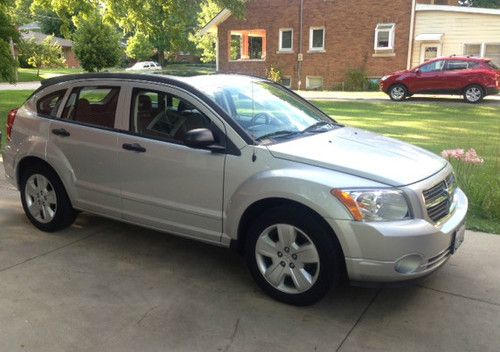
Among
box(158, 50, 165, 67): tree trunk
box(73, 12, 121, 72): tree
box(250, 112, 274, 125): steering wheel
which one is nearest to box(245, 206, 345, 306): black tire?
box(250, 112, 274, 125): steering wheel

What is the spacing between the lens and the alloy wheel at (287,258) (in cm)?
364

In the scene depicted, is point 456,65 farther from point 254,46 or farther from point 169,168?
point 169,168

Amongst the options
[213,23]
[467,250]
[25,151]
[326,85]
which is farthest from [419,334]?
[213,23]

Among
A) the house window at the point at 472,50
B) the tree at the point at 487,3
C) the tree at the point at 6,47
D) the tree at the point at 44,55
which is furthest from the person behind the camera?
the tree at the point at 487,3

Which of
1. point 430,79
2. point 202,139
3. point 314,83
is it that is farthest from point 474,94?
point 202,139

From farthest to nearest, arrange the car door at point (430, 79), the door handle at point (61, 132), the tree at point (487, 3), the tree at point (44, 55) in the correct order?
the tree at point (487, 3) < the tree at point (44, 55) < the car door at point (430, 79) < the door handle at point (61, 132)

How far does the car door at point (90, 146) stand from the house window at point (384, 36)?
2526 centimetres

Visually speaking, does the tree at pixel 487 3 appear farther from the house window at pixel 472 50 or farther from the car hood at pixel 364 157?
the car hood at pixel 364 157

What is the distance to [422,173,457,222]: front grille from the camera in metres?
3.56

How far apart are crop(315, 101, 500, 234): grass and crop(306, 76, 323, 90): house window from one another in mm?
10131

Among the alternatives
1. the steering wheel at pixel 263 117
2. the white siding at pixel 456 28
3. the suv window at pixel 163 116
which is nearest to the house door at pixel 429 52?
the white siding at pixel 456 28

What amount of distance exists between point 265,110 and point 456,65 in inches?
718

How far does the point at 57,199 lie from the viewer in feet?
16.8

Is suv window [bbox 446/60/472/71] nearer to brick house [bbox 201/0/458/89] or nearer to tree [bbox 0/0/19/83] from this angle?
brick house [bbox 201/0/458/89]
